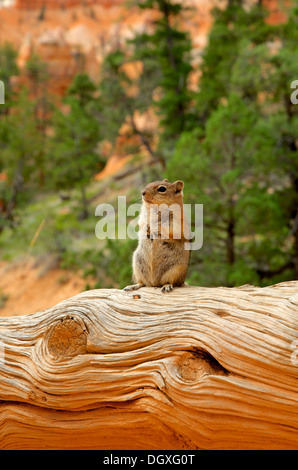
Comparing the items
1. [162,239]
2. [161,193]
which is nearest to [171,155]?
[161,193]

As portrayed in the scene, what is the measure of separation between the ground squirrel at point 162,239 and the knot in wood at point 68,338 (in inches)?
32.7

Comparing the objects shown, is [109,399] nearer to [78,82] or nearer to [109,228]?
[109,228]

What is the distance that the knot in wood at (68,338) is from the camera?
445cm

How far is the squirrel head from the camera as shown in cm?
518

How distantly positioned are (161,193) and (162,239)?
0.51 m

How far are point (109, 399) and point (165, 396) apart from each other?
0.54m

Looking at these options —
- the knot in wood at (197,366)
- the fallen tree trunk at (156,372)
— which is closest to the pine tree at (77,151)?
the fallen tree trunk at (156,372)

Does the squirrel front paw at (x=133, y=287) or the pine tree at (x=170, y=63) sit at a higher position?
the pine tree at (x=170, y=63)

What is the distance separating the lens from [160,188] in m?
5.18

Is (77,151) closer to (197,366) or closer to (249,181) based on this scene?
(249,181)

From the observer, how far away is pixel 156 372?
13.2 feet

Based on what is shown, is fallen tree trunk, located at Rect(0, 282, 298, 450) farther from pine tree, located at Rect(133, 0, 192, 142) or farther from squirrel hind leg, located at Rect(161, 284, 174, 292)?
Answer: pine tree, located at Rect(133, 0, 192, 142)

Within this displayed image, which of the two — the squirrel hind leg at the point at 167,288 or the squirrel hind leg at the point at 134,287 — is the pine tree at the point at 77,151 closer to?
the squirrel hind leg at the point at 134,287

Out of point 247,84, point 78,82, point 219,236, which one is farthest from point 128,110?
point 219,236
